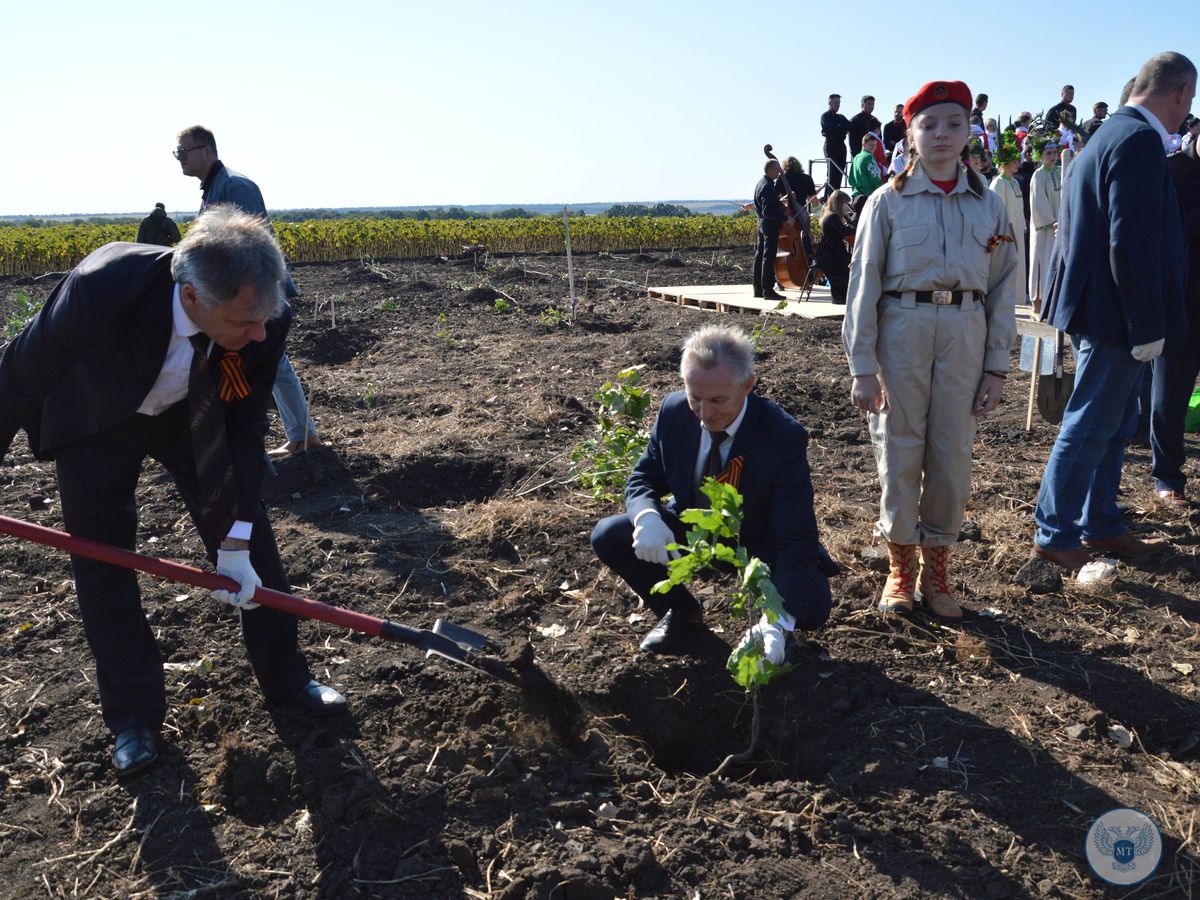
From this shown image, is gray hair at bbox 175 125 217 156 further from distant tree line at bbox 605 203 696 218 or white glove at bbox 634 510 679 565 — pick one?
distant tree line at bbox 605 203 696 218

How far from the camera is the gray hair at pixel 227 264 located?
254cm

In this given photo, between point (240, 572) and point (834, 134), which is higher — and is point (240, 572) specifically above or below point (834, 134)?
below

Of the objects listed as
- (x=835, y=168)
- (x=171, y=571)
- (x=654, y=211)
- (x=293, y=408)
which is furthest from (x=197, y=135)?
(x=654, y=211)

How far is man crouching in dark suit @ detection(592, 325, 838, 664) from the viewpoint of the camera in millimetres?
3189

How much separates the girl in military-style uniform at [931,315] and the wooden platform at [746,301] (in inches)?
247

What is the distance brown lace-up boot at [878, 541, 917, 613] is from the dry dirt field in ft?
0.27

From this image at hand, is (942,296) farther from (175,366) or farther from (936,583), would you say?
(175,366)

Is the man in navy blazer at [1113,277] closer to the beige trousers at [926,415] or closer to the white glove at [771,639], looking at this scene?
the beige trousers at [926,415]

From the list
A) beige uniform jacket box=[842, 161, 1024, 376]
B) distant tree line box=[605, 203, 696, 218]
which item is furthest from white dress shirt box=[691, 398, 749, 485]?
distant tree line box=[605, 203, 696, 218]

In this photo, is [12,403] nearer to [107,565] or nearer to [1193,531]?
[107,565]

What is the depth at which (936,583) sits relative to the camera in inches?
154

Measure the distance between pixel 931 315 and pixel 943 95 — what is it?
0.72 metres

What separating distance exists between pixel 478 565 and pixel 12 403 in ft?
7.15

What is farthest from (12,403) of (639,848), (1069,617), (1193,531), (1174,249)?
(1193,531)
